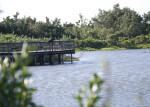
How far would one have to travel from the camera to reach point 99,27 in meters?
104

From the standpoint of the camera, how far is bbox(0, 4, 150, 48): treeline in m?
70.1

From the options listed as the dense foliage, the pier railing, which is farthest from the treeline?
the dense foliage

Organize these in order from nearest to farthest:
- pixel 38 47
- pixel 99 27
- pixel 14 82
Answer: pixel 14 82
pixel 38 47
pixel 99 27

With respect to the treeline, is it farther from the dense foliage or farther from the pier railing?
the dense foliage

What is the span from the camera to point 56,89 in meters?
19.8

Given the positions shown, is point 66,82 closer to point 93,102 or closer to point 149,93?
point 149,93

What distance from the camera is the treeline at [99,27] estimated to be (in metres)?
70.1

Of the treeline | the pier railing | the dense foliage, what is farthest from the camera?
the treeline

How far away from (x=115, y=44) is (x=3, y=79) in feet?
249

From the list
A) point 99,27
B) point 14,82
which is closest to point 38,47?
point 14,82

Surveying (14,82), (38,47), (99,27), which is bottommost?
(38,47)

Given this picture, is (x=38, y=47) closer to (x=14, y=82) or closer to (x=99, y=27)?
(x=14, y=82)

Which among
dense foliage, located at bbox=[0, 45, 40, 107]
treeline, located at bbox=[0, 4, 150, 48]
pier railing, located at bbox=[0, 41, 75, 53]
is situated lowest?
pier railing, located at bbox=[0, 41, 75, 53]

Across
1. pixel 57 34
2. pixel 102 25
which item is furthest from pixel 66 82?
pixel 102 25
